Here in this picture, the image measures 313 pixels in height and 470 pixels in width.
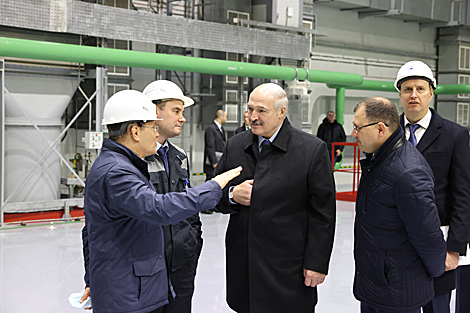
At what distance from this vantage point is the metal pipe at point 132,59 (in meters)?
7.99

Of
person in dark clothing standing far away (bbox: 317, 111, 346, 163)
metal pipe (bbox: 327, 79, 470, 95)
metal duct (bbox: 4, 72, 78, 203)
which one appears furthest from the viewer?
metal pipe (bbox: 327, 79, 470, 95)

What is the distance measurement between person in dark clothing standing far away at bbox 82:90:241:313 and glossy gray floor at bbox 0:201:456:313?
2.57 metres

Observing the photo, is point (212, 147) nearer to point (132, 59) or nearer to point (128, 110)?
point (132, 59)

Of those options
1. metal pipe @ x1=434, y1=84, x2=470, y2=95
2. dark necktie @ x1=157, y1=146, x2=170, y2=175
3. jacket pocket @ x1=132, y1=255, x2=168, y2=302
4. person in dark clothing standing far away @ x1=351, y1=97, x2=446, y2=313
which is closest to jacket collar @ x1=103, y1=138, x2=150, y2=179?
jacket pocket @ x1=132, y1=255, x2=168, y2=302

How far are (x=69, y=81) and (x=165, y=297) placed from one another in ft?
24.8

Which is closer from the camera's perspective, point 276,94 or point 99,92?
point 276,94

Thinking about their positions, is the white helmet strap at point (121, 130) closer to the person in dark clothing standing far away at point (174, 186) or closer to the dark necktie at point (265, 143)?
the person in dark clothing standing far away at point (174, 186)

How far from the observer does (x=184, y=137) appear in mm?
13555

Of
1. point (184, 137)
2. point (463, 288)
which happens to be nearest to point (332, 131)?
point (184, 137)

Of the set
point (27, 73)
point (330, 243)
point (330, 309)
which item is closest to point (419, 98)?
point (330, 243)

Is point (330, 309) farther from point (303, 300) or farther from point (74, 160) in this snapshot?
point (74, 160)

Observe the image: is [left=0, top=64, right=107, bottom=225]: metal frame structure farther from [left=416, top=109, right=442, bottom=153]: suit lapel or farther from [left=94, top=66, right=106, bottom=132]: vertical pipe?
[left=416, top=109, right=442, bottom=153]: suit lapel

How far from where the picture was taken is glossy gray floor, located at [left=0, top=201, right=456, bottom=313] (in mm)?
5031

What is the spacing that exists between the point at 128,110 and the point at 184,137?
439 inches
